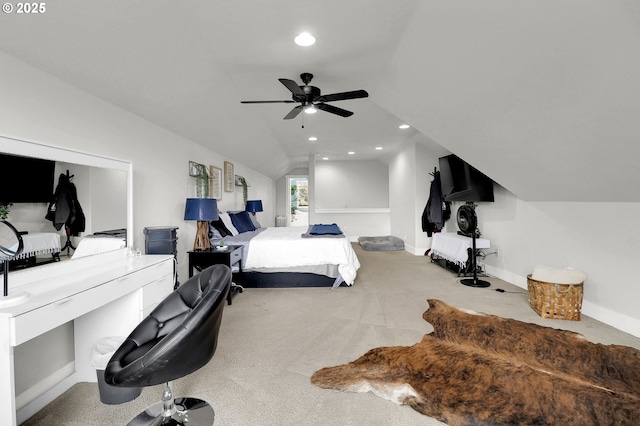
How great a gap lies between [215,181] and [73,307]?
354 cm

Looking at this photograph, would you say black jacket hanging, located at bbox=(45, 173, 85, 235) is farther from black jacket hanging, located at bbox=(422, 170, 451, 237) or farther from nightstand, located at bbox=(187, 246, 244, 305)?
black jacket hanging, located at bbox=(422, 170, 451, 237)

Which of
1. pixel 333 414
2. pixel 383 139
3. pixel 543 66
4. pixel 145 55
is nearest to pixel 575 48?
pixel 543 66

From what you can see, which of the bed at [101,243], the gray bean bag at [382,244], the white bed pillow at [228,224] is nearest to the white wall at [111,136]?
the bed at [101,243]

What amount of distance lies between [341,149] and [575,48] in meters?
5.95

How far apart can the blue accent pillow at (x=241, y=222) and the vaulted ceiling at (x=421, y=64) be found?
1.76m

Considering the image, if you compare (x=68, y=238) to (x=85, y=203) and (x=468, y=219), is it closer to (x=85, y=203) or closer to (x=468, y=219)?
(x=85, y=203)

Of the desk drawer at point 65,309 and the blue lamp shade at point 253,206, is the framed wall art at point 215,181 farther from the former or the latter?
the desk drawer at point 65,309

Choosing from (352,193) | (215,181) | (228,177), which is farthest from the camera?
(352,193)

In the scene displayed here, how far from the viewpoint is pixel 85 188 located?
219 centimetres

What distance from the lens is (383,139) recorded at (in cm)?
645

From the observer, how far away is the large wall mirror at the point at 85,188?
5.68 feet

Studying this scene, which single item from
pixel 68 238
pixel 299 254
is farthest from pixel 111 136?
pixel 299 254

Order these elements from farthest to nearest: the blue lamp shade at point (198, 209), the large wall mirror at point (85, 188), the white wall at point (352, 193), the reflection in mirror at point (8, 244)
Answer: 1. the white wall at point (352, 193)
2. the blue lamp shade at point (198, 209)
3. the large wall mirror at point (85, 188)
4. the reflection in mirror at point (8, 244)

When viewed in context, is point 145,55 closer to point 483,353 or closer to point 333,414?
point 333,414
